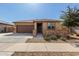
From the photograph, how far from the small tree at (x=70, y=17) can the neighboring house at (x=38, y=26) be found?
67cm

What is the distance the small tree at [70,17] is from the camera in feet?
22.9

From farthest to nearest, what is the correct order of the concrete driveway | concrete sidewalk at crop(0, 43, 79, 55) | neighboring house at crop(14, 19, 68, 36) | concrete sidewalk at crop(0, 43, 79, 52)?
neighboring house at crop(14, 19, 68, 36), the concrete driveway, concrete sidewalk at crop(0, 43, 79, 52), concrete sidewalk at crop(0, 43, 79, 55)

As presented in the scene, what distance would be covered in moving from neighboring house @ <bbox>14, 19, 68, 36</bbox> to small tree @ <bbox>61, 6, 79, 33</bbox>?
0.67m

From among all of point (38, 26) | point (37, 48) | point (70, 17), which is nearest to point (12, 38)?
point (38, 26)

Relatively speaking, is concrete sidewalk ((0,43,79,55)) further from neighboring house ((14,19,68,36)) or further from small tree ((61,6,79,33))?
neighboring house ((14,19,68,36))

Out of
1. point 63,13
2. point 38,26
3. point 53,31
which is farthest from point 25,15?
point 38,26

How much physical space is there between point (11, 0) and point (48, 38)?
494cm

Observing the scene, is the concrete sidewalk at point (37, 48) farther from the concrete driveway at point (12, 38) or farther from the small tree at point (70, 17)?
the concrete driveway at point (12, 38)

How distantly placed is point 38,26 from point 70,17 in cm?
473

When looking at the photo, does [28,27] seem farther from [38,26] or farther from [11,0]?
[11,0]

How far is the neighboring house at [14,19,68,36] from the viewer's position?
9.64 meters

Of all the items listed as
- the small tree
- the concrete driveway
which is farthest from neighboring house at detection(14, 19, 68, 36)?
the concrete driveway

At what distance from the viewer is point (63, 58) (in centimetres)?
477

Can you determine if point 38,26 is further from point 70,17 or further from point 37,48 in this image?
point 37,48
